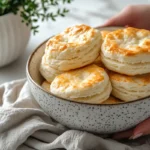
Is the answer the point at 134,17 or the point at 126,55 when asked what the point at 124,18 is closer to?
the point at 134,17

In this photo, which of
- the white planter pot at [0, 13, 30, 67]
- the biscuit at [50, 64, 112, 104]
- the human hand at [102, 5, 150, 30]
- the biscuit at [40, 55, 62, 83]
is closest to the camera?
the biscuit at [50, 64, 112, 104]

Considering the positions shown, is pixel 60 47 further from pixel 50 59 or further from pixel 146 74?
pixel 146 74

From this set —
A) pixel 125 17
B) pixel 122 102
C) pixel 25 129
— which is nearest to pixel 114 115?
pixel 122 102

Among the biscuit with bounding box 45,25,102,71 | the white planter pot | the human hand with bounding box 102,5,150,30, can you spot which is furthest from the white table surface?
the biscuit with bounding box 45,25,102,71

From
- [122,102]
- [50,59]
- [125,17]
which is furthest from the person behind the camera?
[125,17]

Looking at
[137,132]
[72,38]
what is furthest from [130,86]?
[72,38]

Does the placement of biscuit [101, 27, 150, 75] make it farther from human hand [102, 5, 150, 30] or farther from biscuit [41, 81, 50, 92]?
human hand [102, 5, 150, 30]
